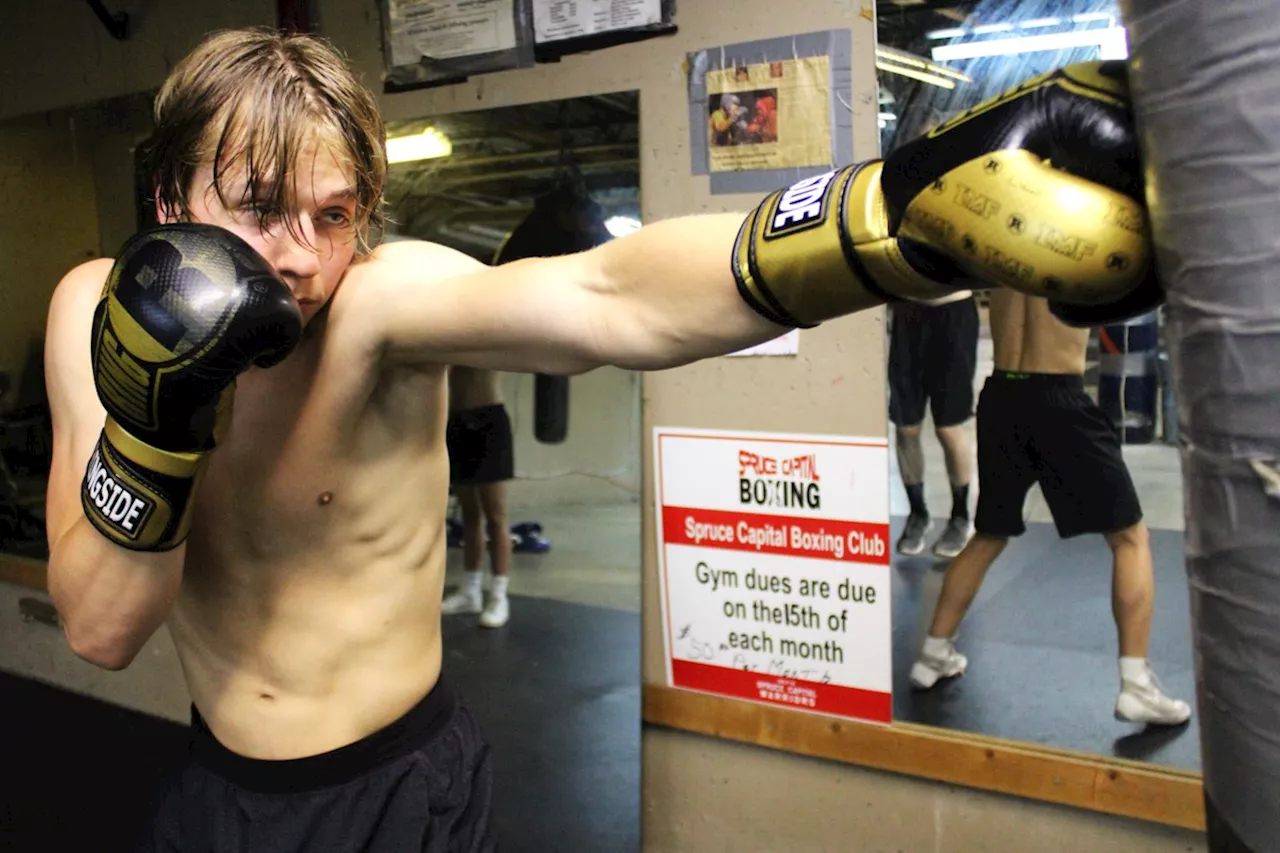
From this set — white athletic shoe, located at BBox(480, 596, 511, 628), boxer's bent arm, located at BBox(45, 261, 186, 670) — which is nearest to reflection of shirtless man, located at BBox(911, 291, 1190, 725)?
boxer's bent arm, located at BBox(45, 261, 186, 670)

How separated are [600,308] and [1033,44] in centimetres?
123

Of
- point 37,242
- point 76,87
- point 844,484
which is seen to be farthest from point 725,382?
point 37,242

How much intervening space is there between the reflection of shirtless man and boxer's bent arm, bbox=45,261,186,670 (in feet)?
4.96

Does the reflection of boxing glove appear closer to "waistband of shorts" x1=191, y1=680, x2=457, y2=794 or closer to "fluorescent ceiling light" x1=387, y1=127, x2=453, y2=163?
"waistband of shorts" x1=191, y1=680, x2=457, y2=794

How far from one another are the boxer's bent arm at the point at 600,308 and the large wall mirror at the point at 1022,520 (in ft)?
3.54

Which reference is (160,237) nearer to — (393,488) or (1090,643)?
(393,488)

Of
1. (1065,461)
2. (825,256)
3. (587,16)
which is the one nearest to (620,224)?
(587,16)

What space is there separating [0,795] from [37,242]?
5.86 feet

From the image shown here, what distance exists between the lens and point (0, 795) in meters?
2.60

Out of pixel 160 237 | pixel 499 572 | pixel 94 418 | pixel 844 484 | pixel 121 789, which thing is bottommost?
pixel 121 789

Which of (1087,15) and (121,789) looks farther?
(121,789)

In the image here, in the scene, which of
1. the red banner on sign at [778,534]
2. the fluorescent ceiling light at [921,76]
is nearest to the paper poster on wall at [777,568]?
the red banner on sign at [778,534]

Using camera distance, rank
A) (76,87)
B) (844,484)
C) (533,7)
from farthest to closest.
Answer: (76,87)
(533,7)
(844,484)

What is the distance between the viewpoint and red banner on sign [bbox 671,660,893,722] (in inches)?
73.0
